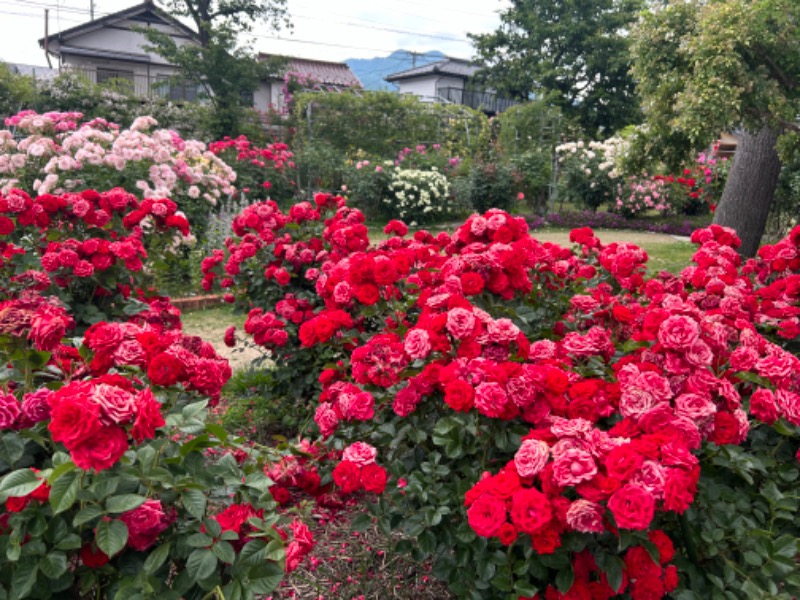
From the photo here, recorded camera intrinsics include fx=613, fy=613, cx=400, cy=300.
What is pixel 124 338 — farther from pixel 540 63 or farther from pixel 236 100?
pixel 540 63

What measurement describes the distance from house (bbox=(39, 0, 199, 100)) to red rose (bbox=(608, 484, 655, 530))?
2530cm

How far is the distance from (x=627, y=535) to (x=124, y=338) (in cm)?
117

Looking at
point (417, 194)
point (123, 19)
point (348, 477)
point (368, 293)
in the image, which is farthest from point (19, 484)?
point (123, 19)

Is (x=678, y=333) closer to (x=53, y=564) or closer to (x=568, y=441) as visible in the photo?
(x=568, y=441)

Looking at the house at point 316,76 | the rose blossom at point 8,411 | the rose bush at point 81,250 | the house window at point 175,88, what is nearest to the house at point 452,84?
the house at point 316,76

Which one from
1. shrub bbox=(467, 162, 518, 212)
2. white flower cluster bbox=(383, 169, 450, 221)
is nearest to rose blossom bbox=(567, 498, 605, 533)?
white flower cluster bbox=(383, 169, 450, 221)

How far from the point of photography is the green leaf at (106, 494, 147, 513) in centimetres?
99

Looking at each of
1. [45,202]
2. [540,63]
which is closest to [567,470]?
[45,202]

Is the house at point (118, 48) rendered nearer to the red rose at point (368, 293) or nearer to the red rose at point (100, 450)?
the red rose at point (368, 293)

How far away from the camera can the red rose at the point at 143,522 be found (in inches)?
41.6

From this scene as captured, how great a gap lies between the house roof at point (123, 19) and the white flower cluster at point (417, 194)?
51.7ft

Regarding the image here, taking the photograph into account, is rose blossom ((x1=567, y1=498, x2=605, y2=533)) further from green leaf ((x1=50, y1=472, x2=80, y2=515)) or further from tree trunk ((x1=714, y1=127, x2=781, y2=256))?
tree trunk ((x1=714, y1=127, x2=781, y2=256))

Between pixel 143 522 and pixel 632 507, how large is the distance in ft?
2.85

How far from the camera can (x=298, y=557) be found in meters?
1.22
